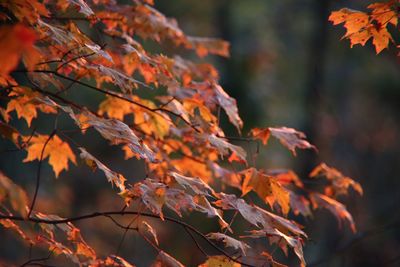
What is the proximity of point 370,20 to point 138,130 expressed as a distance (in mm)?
1329

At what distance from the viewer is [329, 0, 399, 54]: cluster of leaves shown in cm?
225

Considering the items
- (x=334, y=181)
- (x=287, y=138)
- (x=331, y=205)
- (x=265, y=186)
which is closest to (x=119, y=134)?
(x=265, y=186)

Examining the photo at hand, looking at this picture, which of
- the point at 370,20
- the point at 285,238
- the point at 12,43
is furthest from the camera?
the point at 370,20

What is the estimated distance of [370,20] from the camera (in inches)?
91.4

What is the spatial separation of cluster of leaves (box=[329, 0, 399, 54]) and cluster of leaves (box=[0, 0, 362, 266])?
0.69 meters

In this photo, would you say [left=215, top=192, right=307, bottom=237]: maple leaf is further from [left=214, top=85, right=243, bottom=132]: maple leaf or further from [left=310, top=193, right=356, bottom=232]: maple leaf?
[left=310, top=193, right=356, bottom=232]: maple leaf

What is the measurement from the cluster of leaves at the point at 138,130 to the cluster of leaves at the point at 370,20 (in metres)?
0.69

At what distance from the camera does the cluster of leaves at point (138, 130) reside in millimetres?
2029

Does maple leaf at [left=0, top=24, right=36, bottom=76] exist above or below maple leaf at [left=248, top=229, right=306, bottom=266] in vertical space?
above

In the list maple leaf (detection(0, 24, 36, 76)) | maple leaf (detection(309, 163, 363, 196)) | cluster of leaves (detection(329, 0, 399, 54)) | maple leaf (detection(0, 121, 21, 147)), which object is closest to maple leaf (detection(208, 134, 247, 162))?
cluster of leaves (detection(329, 0, 399, 54))

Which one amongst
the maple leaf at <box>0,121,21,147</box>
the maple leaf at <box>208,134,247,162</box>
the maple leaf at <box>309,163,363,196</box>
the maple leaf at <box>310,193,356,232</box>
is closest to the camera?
the maple leaf at <box>0,121,21,147</box>

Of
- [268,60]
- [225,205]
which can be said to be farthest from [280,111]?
[225,205]

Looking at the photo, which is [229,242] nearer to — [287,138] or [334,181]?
[287,138]

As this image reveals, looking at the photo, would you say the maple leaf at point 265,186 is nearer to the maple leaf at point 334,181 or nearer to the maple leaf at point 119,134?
the maple leaf at point 119,134
